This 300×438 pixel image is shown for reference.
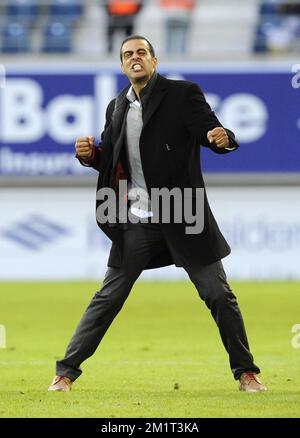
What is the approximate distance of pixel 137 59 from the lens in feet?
24.3

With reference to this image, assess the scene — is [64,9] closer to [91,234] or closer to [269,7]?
[269,7]

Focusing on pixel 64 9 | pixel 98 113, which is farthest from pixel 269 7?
pixel 98 113

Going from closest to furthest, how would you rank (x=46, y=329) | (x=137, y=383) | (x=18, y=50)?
(x=137, y=383) → (x=46, y=329) → (x=18, y=50)

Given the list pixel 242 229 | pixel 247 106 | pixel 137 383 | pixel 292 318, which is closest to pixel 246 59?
pixel 247 106

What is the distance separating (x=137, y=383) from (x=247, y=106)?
11.2 meters

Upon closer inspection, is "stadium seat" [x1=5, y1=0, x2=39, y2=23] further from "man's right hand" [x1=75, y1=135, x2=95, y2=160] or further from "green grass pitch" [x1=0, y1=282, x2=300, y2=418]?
"man's right hand" [x1=75, y1=135, x2=95, y2=160]

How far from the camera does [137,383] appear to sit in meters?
8.34

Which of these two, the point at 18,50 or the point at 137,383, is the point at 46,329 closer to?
the point at 137,383

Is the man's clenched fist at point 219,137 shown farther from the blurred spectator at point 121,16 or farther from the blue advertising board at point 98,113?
the blurred spectator at point 121,16

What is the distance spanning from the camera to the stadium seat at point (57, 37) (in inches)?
817

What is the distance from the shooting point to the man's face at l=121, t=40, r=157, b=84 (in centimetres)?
740

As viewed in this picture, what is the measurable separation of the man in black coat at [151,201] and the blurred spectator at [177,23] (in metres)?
13.7

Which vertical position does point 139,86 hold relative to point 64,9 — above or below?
below

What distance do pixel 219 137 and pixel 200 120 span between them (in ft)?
1.04
